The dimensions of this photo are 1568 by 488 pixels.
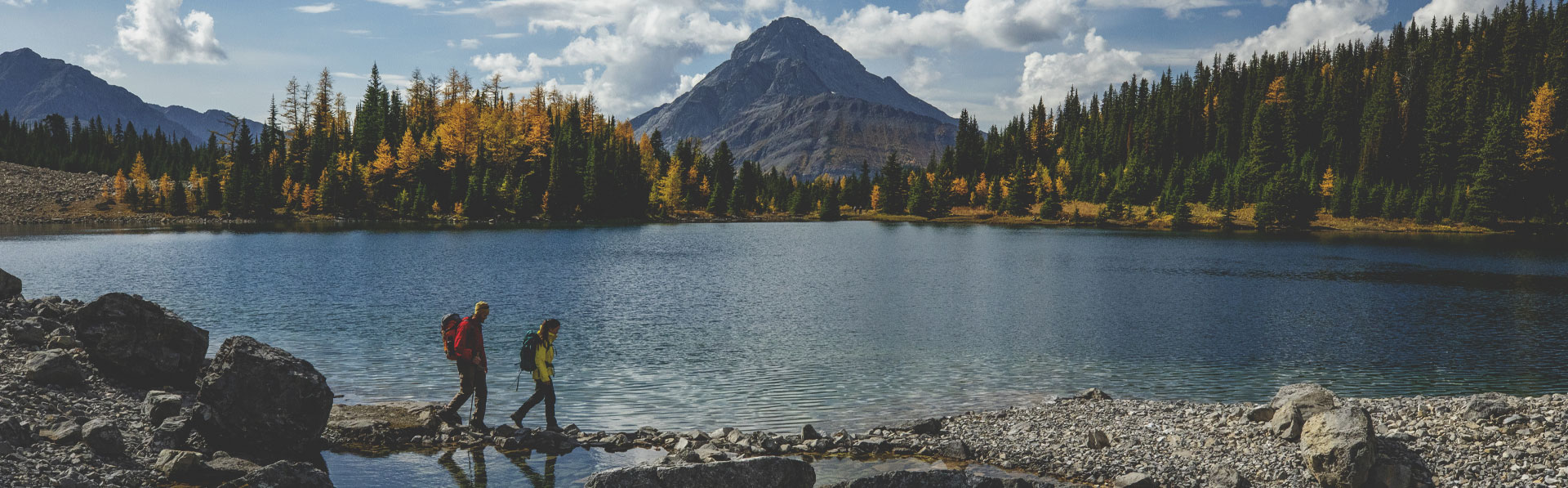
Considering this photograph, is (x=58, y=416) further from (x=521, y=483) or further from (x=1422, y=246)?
(x=1422, y=246)

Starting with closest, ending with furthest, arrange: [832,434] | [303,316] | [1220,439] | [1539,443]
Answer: [1539,443], [1220,439], [832,434], [303,316]

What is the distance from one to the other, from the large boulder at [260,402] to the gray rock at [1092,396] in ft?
65.0

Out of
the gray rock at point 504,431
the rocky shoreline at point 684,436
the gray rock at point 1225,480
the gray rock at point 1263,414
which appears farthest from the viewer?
the gray rock at point 504,431

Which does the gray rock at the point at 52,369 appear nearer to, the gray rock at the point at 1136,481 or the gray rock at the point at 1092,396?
the gray rock at the point at 1136,481

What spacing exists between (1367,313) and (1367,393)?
24.9 m

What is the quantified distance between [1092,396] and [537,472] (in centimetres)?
1592

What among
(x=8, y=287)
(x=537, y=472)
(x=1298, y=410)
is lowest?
(x=537, y=472)

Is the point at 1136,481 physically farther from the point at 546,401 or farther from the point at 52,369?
the point at 52,369

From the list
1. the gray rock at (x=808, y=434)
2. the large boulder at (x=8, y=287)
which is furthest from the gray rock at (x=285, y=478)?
the large boulder at (x=8, y=287)

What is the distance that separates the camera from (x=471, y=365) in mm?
19484

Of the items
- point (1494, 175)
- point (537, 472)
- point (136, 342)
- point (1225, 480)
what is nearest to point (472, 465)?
point (537, 472)

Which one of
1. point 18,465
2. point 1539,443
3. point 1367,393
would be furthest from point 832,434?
point 1367,393

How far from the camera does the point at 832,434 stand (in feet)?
66.0

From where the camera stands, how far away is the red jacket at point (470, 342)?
19.4m
